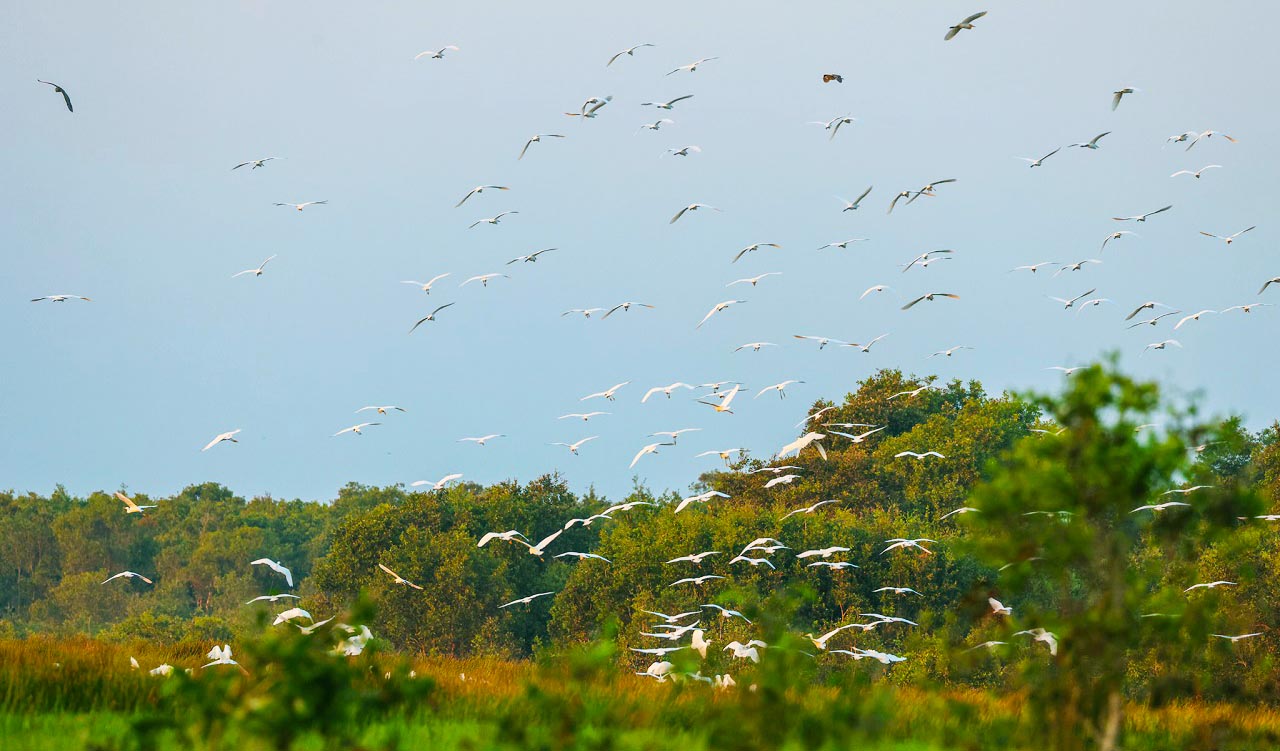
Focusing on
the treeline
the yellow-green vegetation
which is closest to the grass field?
the yellow-green vegetation

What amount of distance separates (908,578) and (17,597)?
255 ft

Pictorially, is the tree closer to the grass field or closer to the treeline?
the grass field

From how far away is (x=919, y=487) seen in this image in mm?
68125

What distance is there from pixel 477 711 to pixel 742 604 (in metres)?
2.76

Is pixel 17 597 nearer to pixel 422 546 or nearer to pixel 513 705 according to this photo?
pixel 422 546

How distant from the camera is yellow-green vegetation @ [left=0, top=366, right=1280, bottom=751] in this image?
9.85 meters

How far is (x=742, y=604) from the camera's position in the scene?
42.0 feet

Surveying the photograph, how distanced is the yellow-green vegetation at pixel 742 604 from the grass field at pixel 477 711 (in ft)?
0.14

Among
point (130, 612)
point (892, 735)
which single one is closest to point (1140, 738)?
point (892, 735)

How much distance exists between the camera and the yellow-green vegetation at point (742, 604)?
9.85 meters

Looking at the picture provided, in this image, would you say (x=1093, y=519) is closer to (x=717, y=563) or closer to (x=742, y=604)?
(x=742, y=604)

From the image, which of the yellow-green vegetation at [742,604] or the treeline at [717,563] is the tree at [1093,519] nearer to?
the yellow-green vegetation at [742,604]

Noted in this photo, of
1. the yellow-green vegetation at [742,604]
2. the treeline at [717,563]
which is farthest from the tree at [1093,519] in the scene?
the treeline at [717,563]

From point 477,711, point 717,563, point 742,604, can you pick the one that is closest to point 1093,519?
point 742,604
